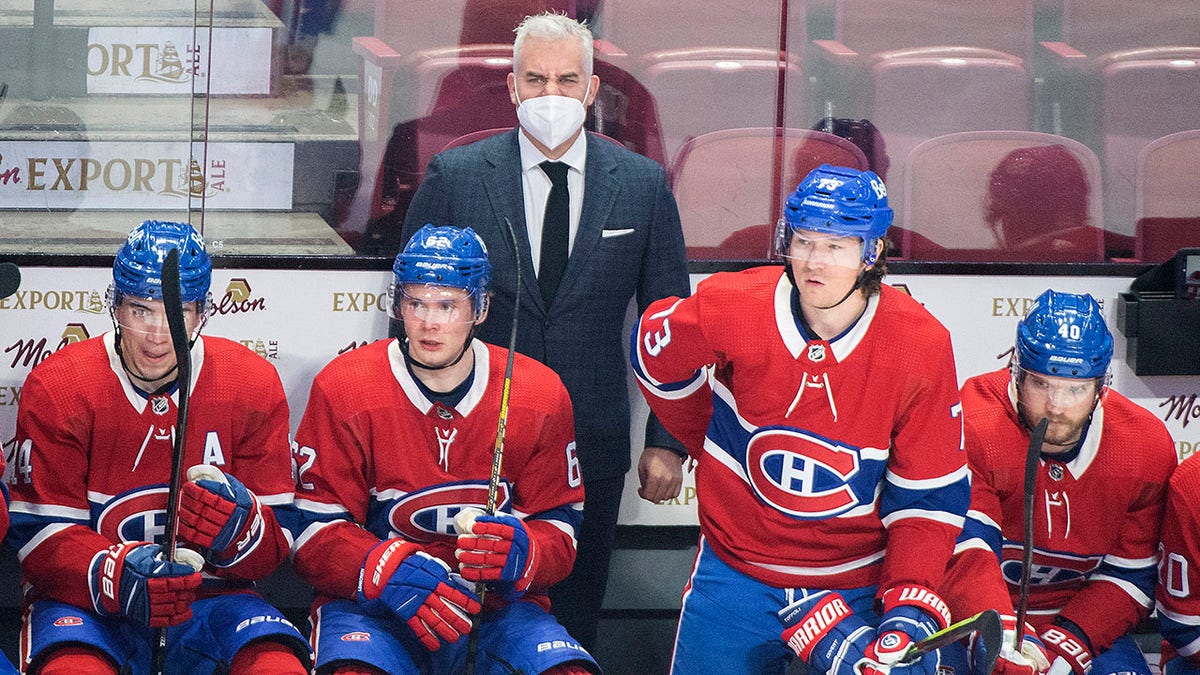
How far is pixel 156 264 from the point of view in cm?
316

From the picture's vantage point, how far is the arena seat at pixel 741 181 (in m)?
4.00

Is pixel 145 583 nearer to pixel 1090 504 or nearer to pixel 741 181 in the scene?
pixel 741 181

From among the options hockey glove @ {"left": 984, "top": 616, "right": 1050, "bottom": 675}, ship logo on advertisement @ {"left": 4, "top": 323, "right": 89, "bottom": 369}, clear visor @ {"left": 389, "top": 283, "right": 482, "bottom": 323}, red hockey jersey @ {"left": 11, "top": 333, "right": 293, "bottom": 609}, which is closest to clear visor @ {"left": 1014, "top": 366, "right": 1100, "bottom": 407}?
hockey glove @ {"left": 984, "top": 616, "right": 1050, "bottom": 675}

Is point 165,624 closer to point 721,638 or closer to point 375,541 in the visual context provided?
point 375,541

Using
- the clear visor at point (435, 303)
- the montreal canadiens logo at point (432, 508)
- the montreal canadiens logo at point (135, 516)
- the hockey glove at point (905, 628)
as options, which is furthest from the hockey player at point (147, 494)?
the hockey glove at point (905, 628)

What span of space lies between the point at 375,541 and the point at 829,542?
2.99ft

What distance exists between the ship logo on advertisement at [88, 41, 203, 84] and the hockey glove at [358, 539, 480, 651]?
1408 mm

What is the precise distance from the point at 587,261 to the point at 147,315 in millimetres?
989

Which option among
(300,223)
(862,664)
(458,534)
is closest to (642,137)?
(300,223)

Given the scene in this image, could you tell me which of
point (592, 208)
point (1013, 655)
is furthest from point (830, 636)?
point (592, 208)

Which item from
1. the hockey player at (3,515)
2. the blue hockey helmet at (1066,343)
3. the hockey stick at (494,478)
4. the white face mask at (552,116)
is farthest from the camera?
the white face mask at (552,116)

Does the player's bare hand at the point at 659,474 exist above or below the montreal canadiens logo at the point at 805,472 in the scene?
below

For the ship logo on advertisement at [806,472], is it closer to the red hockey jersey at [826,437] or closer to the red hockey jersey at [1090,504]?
the red hockey jersey at [826,437]

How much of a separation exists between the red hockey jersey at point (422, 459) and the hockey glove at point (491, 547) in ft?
0.37
